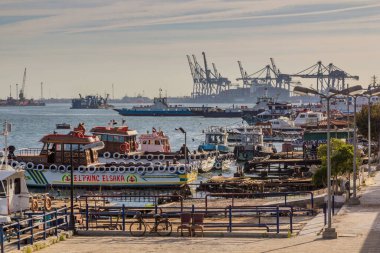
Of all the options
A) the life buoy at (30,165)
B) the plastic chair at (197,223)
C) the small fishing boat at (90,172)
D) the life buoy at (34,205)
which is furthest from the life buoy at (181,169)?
the plastic chair at (197,223)

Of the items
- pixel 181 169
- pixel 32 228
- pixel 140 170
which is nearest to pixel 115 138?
pixel 140 170

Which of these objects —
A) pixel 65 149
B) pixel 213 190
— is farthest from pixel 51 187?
pixel 213 190

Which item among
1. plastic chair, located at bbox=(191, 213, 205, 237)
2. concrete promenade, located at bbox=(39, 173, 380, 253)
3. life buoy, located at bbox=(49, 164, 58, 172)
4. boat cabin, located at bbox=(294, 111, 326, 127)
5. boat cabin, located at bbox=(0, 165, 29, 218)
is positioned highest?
boat cabin, located at bbox=(294, 111, 326, 127)

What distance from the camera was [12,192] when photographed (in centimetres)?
3900

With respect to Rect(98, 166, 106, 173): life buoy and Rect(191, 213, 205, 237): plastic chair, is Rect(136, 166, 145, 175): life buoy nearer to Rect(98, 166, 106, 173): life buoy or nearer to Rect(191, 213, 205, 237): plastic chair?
Rect(98, 166, 106, 173): life buoy

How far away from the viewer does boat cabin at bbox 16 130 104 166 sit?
67.1 metres

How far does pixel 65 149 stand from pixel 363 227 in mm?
35543

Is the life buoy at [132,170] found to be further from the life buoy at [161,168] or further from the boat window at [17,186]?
the boat window at [17,186]

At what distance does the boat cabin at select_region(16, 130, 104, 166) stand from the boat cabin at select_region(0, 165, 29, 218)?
26.6 metres

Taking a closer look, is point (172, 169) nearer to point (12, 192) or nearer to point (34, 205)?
point (34, 205)

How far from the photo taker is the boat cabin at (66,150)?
67.1 meters

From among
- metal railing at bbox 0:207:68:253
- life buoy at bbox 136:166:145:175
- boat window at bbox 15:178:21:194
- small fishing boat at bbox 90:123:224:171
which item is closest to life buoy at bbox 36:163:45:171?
small fishing boat at bbox 90:123:224:171

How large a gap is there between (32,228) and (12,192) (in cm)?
554

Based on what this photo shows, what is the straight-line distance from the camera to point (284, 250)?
32.6 meters
